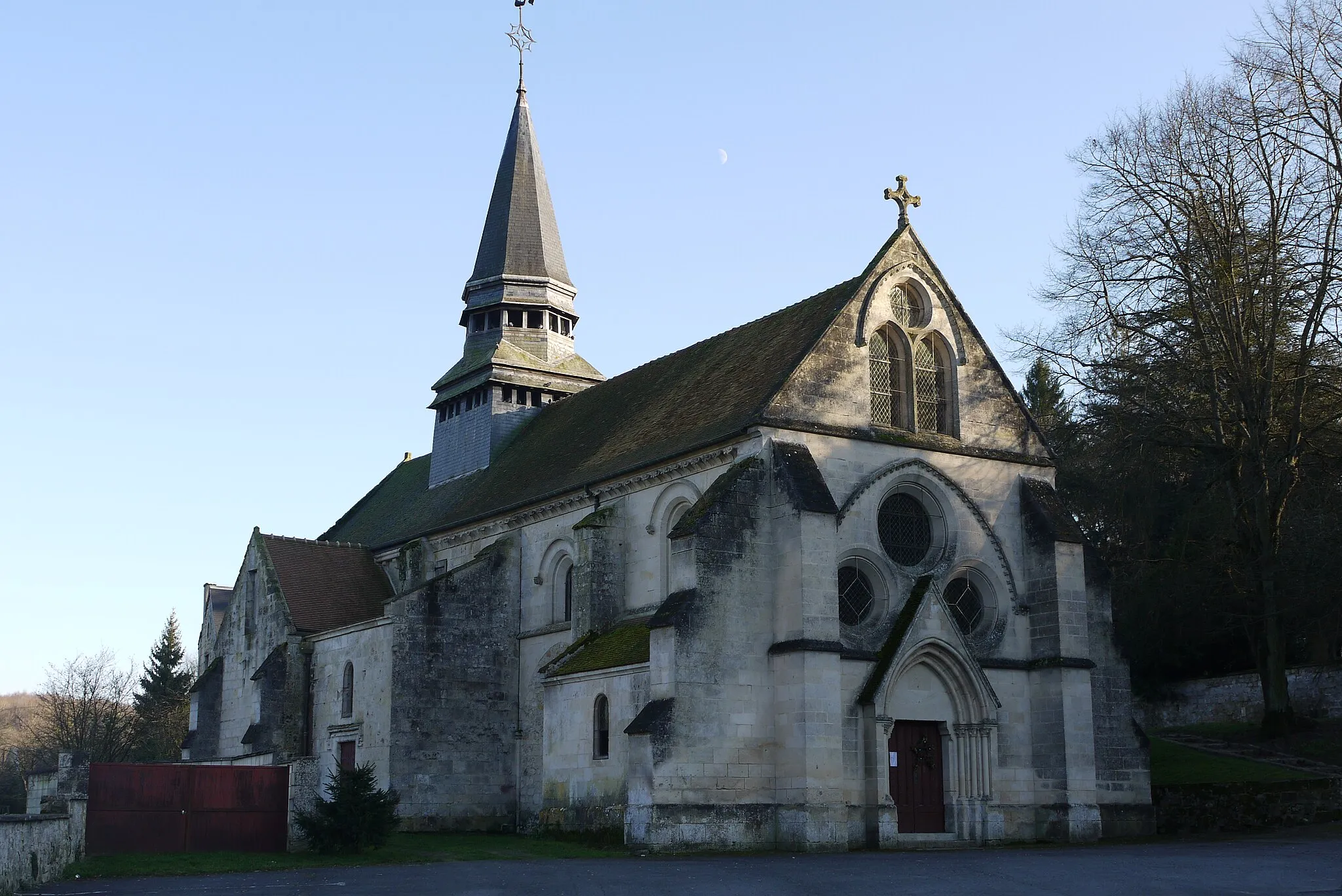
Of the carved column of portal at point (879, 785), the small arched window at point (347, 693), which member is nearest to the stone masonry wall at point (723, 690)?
the carved column of portal at point (879, 785)

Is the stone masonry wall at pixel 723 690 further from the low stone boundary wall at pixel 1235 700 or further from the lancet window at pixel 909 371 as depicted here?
the low stone boundary wall at pixel 1235 700

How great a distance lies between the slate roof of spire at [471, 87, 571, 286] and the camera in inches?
1817

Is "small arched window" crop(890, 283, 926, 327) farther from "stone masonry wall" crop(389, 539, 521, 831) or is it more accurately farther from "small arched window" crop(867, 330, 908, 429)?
"stone masonry wall" crop(389, 539, 521, 831)

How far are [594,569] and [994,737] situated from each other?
983 centimetres

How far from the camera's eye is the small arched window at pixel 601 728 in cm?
2902

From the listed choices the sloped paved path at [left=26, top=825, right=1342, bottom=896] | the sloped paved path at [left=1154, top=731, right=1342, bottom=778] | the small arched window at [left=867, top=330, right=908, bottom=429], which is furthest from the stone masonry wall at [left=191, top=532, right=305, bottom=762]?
the sloped paved path at [left=1154, top=731, right=1342, bottom=778]

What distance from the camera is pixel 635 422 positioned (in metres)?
35.0

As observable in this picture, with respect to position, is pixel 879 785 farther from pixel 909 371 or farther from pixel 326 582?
pixel 326 582

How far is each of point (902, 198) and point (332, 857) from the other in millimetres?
19147

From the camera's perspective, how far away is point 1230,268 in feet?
112

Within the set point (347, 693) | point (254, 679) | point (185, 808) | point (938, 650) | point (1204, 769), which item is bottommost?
point (185, 808)

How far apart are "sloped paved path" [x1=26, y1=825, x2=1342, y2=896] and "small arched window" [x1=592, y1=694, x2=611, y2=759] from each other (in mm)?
4552

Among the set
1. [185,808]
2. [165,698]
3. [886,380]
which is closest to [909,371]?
[886,380]

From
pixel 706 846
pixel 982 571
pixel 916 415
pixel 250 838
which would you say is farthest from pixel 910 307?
pixel 250 838
